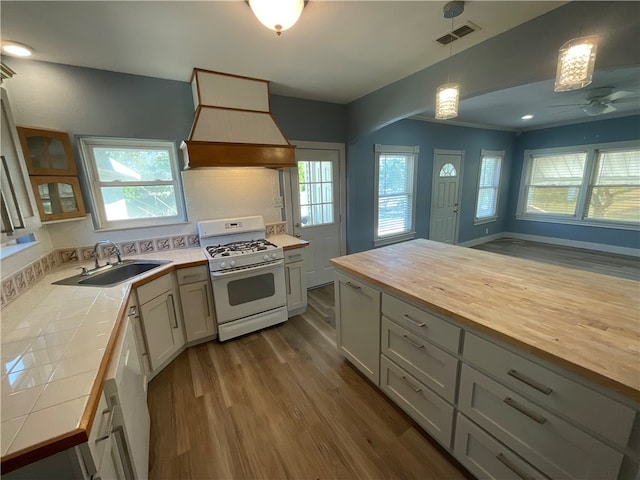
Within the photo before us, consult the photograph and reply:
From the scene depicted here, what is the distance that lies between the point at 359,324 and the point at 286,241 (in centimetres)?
138

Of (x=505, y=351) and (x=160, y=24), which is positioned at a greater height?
(x=160, y=24)

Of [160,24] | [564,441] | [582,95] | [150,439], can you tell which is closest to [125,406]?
[150,439]

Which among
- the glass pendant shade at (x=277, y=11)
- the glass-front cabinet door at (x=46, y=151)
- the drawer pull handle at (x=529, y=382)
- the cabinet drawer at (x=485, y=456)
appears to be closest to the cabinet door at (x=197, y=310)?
the glass-front cabinet door at (x=46, y=151)

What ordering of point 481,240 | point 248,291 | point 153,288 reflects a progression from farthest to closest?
point 481,240
point 248,291
point 153,288

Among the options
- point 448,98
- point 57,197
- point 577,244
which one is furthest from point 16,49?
point 577,244

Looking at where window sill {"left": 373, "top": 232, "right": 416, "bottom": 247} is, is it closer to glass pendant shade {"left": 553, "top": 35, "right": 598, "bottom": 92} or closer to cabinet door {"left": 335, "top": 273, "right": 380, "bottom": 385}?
cabinet door {"left": 335, "top": 273, "right": 380, "bottom": 385}

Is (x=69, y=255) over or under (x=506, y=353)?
over

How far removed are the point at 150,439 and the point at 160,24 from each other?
2637 millimetres

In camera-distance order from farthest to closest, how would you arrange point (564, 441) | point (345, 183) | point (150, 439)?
point (345, 183) < point (150, 439) < point (564, 441)

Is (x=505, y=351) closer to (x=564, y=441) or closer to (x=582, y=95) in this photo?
(x=564, y=441)

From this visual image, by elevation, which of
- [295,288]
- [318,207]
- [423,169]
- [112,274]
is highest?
[423,169]

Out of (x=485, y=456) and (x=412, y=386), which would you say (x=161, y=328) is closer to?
(x=412, y=386)

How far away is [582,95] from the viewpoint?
3430 mm

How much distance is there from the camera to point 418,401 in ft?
5.05
